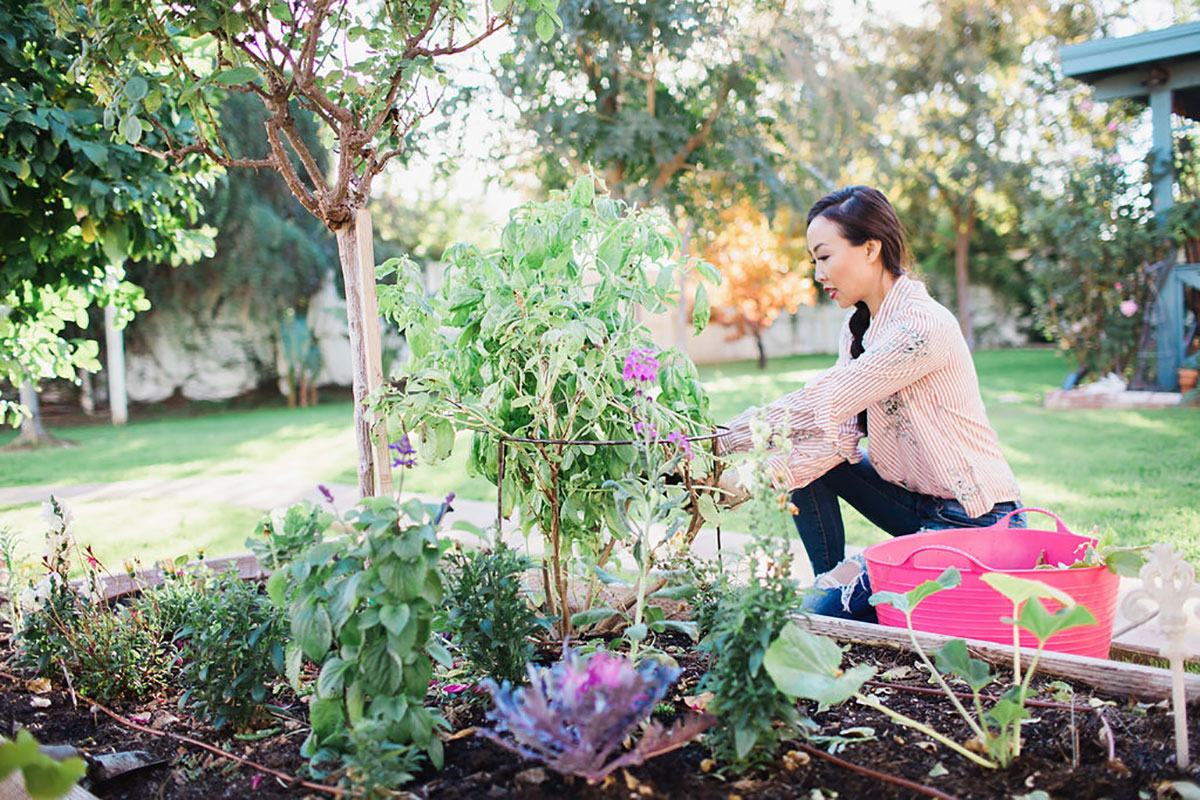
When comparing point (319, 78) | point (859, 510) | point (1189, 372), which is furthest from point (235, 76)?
point (1189, 372)

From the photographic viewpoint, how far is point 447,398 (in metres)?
1.60

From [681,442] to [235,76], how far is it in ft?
3.39

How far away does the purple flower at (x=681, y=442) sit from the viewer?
1.57 meters

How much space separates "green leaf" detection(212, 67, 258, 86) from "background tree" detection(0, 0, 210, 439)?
734 millimetres

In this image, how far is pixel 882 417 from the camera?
249 centimetres

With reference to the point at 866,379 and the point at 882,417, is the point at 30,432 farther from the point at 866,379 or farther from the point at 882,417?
the point at 866,379

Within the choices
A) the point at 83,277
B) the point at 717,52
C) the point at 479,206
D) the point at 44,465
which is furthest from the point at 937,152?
the point at 83,277

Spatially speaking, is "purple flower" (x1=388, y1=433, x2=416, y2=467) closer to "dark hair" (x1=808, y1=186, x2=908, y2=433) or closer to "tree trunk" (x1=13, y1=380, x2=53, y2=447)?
"dark hair" (x1=808, y1=186, x2=908, y2=433)

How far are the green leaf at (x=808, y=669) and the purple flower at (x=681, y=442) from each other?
426 mm

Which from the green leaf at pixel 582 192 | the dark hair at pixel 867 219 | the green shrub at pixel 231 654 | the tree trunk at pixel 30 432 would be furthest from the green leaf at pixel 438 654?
the tree trunk at pixel 30 432

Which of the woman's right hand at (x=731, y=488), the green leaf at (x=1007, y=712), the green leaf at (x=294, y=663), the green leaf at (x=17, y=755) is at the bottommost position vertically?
the green leaf at (x=1007, y=712)

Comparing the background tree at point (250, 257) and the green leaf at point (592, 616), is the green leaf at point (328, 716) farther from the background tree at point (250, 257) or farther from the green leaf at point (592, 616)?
the background tree at point (250, 257)

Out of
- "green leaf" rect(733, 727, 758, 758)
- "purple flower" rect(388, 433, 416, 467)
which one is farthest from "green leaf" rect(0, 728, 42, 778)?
"green leaf" rect(733, 727, 758, 758)

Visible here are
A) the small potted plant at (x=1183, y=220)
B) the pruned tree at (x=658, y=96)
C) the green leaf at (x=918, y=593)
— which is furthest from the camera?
the small potted plant at (x=1183, y=220)
